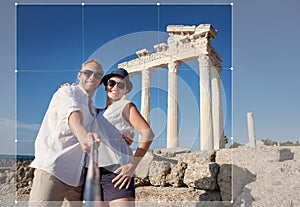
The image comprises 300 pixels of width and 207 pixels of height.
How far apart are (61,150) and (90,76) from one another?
2.28ft

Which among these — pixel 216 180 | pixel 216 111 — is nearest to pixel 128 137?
pixel 216 180

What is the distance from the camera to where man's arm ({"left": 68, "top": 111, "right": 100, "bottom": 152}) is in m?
2.55

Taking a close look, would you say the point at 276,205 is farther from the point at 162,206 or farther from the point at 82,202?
the point at 82,202

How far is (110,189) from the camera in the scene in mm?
2705

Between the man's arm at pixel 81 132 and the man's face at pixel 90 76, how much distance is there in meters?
0.37

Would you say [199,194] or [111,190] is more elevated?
[111,190]

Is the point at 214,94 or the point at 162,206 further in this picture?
the point at 214,94

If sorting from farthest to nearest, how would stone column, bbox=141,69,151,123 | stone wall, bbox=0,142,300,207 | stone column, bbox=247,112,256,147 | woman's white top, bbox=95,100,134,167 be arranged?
stone column, bbox=247,112,256,147 < stone column, bbox=141,69,151,123 < stone wall, bbox=0,142,300,207 < woman's white top, bbox=95,100,134,167

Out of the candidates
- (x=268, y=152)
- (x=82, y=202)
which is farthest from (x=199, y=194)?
(x=82, y=202)

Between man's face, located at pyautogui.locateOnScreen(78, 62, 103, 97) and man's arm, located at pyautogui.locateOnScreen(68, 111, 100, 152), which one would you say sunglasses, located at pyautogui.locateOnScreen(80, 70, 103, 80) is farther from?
man's arm, located at pyautogui.locateOnScreen(68, 111, 100, 152)

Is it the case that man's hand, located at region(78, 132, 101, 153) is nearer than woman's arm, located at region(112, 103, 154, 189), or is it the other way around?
man's hand, located at region(78, 132, 101, 153)

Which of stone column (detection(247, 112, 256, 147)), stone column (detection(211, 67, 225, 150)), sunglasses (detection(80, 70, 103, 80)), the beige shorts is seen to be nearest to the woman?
sunglasses (detection(80, 70, 103, 80))

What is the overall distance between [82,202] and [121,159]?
55 centimetres

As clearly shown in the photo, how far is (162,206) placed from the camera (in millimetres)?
5199
